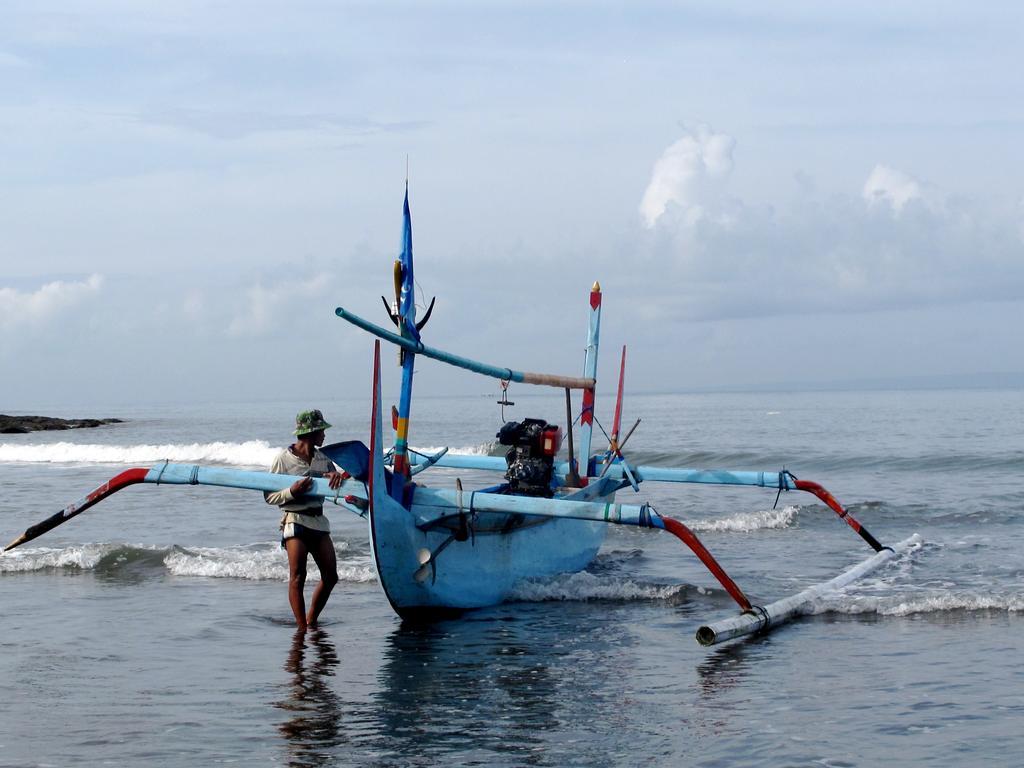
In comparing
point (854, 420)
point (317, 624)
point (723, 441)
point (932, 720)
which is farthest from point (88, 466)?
point (854, 420)

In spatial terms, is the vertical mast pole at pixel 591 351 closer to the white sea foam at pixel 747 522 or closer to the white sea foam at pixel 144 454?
the white sea foam at pixel 747 522

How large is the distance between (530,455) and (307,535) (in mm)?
3209

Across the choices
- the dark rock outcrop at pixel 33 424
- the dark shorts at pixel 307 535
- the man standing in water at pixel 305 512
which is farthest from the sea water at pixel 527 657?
the dark rock outcrop at pixel 33 424

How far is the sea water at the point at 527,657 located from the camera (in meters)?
6.18

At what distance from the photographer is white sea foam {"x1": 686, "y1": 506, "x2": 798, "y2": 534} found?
52.5 feet

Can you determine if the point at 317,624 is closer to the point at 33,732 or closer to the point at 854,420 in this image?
the point at 33,732

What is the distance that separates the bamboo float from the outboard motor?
8.41 ft

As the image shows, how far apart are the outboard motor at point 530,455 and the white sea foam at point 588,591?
0.87m

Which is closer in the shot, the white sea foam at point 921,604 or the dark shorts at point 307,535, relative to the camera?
the dark shorts at point 307,535

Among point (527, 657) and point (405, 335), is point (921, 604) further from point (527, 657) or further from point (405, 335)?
point (405, 335)

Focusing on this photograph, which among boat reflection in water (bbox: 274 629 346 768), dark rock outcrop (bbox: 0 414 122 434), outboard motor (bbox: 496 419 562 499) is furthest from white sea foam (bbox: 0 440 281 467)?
boat reflection in water (bbox: 274 629 346 768)

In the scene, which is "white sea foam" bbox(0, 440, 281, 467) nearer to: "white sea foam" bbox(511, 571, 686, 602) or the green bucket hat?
"white sea foam" bbox(511, 571, 686, 602)

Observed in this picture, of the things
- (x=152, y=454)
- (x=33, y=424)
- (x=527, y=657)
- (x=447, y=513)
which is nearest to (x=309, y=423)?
(x=447, y=513)

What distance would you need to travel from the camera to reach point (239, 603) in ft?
34.2
